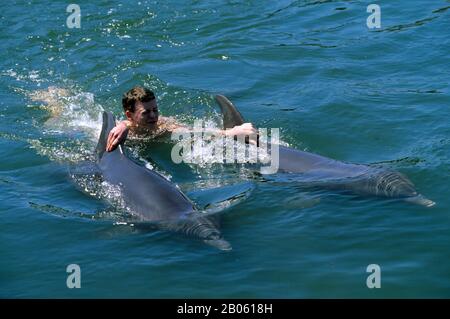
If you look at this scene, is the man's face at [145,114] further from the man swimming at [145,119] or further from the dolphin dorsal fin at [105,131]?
the dolphin dorsal fin at [105,131]

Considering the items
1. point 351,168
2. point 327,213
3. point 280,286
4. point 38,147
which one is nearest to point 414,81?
point 351,168

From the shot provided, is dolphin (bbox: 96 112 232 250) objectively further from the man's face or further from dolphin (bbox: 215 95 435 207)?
dolphin (bbox: 215 95 435 207)

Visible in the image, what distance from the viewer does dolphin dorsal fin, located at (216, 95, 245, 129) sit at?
10.2m

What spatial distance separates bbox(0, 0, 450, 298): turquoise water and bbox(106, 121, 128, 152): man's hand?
2.23 feet

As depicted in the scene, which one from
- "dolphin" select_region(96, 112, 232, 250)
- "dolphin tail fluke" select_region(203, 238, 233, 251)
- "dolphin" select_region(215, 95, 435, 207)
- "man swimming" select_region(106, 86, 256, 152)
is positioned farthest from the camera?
"man swimming" select_region(106, 86, 256, 152)

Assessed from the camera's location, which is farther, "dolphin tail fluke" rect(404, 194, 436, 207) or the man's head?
the man's head

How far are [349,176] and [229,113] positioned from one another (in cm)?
211

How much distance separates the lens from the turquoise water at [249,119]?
23.8 ft

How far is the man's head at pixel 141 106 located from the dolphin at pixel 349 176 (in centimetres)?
184

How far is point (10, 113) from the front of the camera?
12.5 metres

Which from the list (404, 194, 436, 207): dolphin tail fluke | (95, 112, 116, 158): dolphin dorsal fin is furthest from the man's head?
(404, 194, 436, 207): dolphin tail fluke

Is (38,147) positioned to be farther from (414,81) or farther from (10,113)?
(414,81)

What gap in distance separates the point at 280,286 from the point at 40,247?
264 cm

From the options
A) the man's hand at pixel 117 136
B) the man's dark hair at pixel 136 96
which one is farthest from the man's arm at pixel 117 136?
the man's dark hair at pixel 136 96
